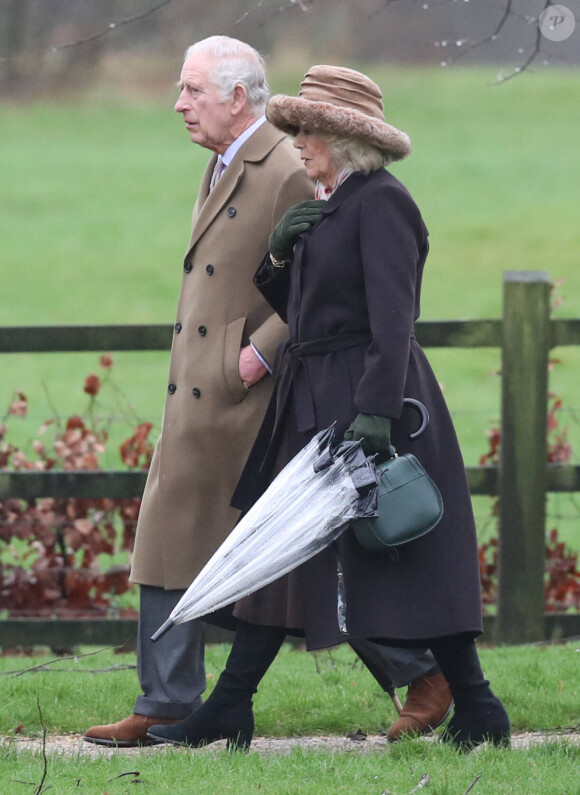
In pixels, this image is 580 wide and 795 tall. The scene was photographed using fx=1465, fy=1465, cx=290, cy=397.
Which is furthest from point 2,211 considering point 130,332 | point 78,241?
point 130,332

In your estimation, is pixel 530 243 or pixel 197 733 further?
pixel 530 243

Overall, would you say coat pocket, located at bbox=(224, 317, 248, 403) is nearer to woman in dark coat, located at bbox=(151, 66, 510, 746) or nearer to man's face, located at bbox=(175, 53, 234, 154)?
woman in dark coat, located at bbox=(151, 66, 510, 746)

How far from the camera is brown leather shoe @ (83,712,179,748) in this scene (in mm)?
4570

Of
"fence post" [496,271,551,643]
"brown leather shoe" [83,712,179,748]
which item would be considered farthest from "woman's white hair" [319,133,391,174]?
"fence post" [496,271,551,643]

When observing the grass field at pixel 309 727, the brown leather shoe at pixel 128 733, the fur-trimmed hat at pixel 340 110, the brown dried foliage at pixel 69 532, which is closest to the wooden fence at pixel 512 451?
the grass field at pixel 309 727

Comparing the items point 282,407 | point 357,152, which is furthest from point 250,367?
point 357,152

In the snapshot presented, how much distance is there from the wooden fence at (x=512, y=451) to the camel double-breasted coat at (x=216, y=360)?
1.60 metres

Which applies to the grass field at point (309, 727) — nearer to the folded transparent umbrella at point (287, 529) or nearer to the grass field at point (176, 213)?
the folded transparent umbrella at point (287, 529)

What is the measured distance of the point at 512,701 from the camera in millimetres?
4996

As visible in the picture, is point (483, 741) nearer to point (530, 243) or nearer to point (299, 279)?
point (299, 279)

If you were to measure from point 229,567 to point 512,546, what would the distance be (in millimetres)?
2677

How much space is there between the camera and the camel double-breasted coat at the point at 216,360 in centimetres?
457

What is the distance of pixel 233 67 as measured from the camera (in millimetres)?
4496

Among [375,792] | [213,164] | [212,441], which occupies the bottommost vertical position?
[375,792]
